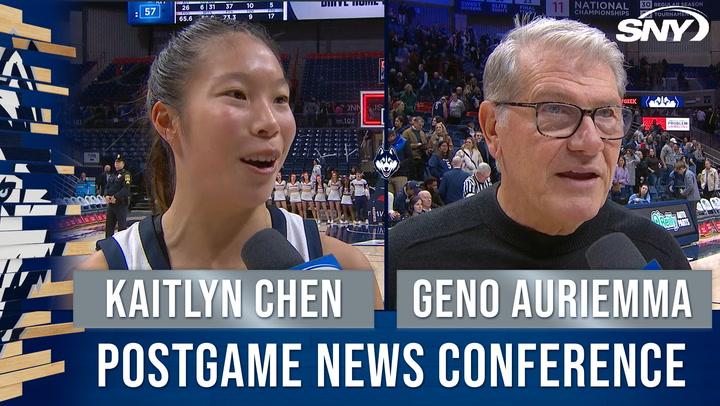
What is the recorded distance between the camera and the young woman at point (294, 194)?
3174mm

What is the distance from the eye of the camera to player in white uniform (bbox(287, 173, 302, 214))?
10.4ft

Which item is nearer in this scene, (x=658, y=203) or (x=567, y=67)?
(x=567, y=67)

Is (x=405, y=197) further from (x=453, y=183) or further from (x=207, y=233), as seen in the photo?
(x=207, y=233)

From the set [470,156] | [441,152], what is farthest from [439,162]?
[470,156]

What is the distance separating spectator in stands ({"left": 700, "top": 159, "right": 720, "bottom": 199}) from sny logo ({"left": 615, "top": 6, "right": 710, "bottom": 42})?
22.8 inches

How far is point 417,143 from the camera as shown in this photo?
3.38 metres

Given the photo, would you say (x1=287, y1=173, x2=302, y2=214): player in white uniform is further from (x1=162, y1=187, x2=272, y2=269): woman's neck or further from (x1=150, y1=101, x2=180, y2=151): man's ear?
(x1=150, y1=101, x2=180, y2=151): man's ear

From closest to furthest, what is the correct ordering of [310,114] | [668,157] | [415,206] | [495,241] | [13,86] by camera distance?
[13,86]
[495,241]
[310,114]
[415,206]
[668,157]

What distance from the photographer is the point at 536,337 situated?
3150 millimetres

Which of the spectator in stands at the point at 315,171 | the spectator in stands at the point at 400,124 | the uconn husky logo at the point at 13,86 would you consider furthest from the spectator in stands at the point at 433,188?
the uconn husky logo at the point at 13,86

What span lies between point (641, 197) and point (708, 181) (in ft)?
1.20

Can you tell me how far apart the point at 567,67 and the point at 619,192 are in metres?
0.64

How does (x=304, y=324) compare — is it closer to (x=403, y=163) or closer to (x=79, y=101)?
(x=403, y=163)

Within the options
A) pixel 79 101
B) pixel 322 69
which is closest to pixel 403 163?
pixel 322 69
